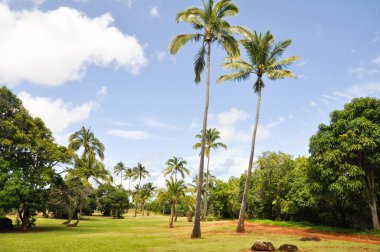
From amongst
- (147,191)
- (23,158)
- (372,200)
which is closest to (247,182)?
(372,200)

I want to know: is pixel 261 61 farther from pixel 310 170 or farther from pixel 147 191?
pixel 147 191

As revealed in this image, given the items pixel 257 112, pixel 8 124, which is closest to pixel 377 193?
pixel 257 112

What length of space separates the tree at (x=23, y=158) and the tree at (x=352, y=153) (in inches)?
1042

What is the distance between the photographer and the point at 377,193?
1157 inches

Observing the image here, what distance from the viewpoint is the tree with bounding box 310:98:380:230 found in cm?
2648

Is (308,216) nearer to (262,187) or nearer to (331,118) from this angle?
(262,187)

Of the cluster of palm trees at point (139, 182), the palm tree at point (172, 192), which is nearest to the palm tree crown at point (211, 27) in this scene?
the palm tree at point (172, 192)

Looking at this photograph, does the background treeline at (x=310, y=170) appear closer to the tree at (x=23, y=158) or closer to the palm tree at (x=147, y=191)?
the tree at (x=23, y=158)

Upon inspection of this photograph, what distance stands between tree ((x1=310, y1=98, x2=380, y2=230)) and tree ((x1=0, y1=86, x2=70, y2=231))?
2647 centimetres

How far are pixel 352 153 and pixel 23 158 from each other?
3138 cm

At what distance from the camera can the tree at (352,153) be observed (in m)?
26.5

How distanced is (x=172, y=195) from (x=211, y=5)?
26576mm

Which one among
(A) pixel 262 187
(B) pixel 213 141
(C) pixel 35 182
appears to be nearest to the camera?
(C) pixel 35 182

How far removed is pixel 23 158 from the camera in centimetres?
2989
